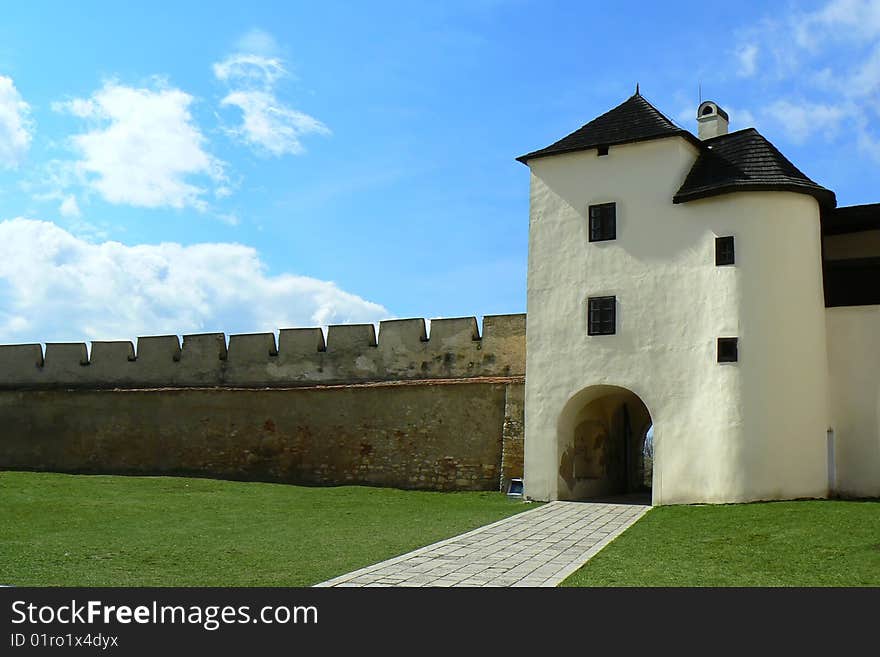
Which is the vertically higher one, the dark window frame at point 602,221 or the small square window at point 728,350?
the dark window frame at point 602,221

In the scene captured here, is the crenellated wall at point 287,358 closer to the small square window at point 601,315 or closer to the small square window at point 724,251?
the small square window at point 601,315

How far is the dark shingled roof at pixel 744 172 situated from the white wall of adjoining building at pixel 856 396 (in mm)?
2316

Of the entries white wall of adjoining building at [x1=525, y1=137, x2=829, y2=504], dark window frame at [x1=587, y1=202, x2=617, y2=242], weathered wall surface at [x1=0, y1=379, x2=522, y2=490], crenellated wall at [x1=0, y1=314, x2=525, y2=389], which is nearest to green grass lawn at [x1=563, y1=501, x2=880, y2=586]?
white wall of adjoining building at [x1=525, y1=137, x2=829, y2=504]

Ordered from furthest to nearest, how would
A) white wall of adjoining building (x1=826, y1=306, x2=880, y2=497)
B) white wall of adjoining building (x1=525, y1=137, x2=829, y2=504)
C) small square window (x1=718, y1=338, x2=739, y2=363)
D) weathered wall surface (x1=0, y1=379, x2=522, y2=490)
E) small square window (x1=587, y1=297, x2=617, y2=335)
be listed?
weathered wall surface (x1=0, y1=379, x2=522, y2=490) < small square window (x1=587, y1=297, x2=617, y2=335) < white wall of adjoining building (x1=826, y1=306, x2=880, y2=497) < small square window (x1=718, y1=338, x2=739, y2=363) < white wall of adjoining building (x1=525, y1=137, x2=829, y2=504)

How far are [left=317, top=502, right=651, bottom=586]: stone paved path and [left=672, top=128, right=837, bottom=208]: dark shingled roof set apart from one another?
5833 millimetres

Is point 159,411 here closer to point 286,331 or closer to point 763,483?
point 286,331

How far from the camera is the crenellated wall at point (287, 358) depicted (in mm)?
19047

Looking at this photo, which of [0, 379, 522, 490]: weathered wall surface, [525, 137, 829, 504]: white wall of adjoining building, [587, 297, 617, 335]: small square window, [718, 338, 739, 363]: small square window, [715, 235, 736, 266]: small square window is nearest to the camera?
[525, 137, 829, 504]: white wall of adjoining building

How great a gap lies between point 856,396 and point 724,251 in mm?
3417

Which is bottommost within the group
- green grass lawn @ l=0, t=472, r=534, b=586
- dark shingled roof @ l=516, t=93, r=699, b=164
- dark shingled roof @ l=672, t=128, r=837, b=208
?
green grass lawn @ l=0, t=472, r=534, b=586

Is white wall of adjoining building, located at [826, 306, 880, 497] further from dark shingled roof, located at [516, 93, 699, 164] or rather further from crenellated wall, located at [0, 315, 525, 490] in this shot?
crenellated wall, located at [0, 315, 525, 490]

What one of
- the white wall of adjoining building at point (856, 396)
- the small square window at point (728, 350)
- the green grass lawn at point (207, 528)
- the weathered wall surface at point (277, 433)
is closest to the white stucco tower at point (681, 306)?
the small square window at point (728, 350)

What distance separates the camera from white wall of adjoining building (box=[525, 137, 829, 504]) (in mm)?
14641

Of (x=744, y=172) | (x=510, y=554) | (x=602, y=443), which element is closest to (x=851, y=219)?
→ (x=744, y=172)
